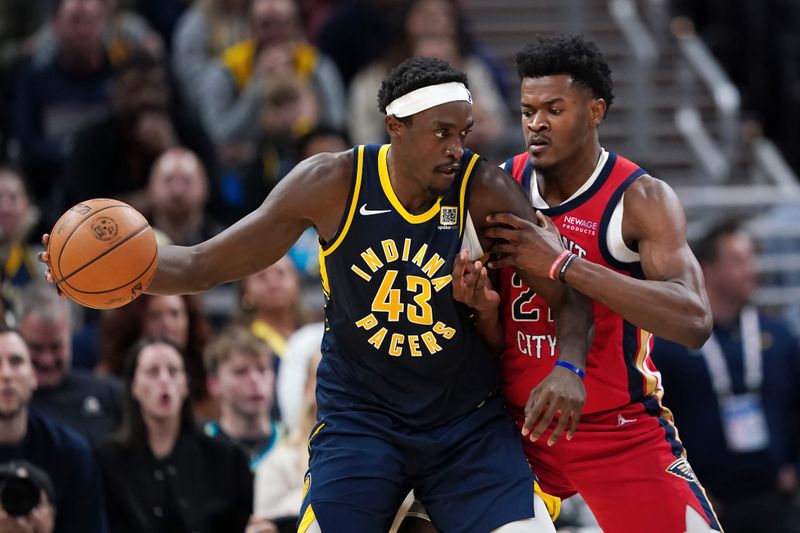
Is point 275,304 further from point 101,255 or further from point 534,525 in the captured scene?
point 534,525

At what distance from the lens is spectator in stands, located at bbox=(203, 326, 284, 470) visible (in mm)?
7562

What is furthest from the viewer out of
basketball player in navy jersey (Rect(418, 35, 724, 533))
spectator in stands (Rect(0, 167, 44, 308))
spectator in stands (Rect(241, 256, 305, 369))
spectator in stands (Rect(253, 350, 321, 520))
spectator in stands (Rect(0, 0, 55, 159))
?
spectator in stands (Rect(0, 0, 55, 159))

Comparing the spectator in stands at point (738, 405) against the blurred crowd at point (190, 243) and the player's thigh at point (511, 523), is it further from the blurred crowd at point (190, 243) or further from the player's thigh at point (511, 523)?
the player's thigh at point (511, 523)

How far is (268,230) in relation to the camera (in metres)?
5.05

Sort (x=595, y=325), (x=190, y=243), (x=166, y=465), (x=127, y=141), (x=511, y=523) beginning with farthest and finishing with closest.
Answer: (x=127, y=141)
(x=190, y=243)
(x=166, y=465)
(x=595, y=325)
(x=511, y=523)

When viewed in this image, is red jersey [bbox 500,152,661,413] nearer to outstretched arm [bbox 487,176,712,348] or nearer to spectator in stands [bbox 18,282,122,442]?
outstretched arm [bbox 487,176,712,348]

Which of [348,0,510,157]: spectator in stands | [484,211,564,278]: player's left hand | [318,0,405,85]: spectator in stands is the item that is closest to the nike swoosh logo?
[484,211,564,278]: player's left hand

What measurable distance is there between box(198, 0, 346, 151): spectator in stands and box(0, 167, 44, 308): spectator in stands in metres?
1.89

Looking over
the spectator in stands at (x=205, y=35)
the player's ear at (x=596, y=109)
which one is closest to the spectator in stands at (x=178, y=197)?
the spectator in stands at (x=205, y=35)

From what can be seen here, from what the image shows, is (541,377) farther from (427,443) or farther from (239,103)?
(239,103)

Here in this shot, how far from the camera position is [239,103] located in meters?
10.2

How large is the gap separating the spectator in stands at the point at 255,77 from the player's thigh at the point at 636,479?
207 inches

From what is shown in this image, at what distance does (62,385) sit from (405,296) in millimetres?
3197

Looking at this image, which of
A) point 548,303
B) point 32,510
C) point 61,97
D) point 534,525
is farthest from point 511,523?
point 61,97
